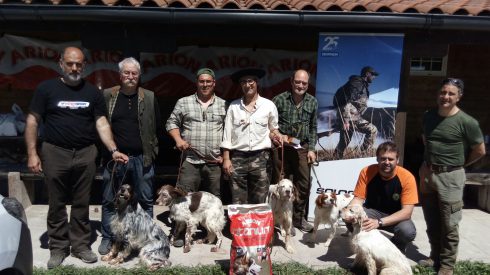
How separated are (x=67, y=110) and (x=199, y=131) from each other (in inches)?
54.7

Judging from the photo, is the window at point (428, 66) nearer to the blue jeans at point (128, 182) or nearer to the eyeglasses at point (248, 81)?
the eyeglasses at point (248, 81)

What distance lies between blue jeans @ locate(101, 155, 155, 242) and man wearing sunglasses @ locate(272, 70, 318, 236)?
157 centimetres

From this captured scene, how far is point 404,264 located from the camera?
3955 mm

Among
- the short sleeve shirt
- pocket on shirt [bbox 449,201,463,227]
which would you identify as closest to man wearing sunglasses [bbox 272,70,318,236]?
the short sleeve shirt

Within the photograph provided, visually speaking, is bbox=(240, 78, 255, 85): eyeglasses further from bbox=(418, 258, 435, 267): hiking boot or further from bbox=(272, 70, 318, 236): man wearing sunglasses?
bbox=(418, 258, 435, 267): hiking boot

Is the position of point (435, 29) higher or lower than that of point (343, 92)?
higher

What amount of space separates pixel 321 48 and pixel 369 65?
0.68 meters

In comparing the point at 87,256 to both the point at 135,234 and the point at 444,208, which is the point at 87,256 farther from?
the point at 444,208

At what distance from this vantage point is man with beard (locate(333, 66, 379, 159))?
18.3 feet

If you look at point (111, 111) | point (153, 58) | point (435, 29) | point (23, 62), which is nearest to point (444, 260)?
point (435, 29)

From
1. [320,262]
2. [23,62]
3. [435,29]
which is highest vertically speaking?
[435,29]

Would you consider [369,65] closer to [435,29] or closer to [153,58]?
[435,29]

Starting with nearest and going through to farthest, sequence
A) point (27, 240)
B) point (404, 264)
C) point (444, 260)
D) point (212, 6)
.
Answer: point (27, 240)
point (404, 264)
point (444, 260)
point (212, 6)

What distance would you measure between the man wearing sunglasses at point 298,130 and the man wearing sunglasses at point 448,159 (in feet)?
4.31
